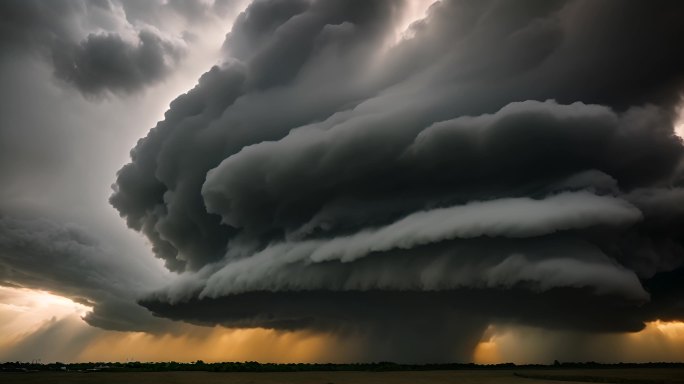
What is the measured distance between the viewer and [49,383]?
306ft

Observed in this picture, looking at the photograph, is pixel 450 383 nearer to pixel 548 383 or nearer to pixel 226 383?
pixel 548 383

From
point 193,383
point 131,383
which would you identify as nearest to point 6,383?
point 131,383

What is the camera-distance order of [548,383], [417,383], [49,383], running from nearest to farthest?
[49,383] < [417,383] < [548,383]

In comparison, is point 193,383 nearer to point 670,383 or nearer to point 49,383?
point 49,383

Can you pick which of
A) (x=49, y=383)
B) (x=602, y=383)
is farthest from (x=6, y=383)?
(x=602, y=383)

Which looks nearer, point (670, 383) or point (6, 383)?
point (6, 383)

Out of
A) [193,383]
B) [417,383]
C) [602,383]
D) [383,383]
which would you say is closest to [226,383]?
[193,383]

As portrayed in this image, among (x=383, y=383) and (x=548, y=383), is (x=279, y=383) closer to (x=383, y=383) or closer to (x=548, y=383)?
(x=383, y=383)

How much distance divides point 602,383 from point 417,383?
51.1 metres

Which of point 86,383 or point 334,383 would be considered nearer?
point 86,383

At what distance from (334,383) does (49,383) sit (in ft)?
191

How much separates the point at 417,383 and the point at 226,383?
137 feet

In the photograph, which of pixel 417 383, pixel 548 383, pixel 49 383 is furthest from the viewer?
pixel 548 383

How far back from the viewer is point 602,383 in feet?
376
